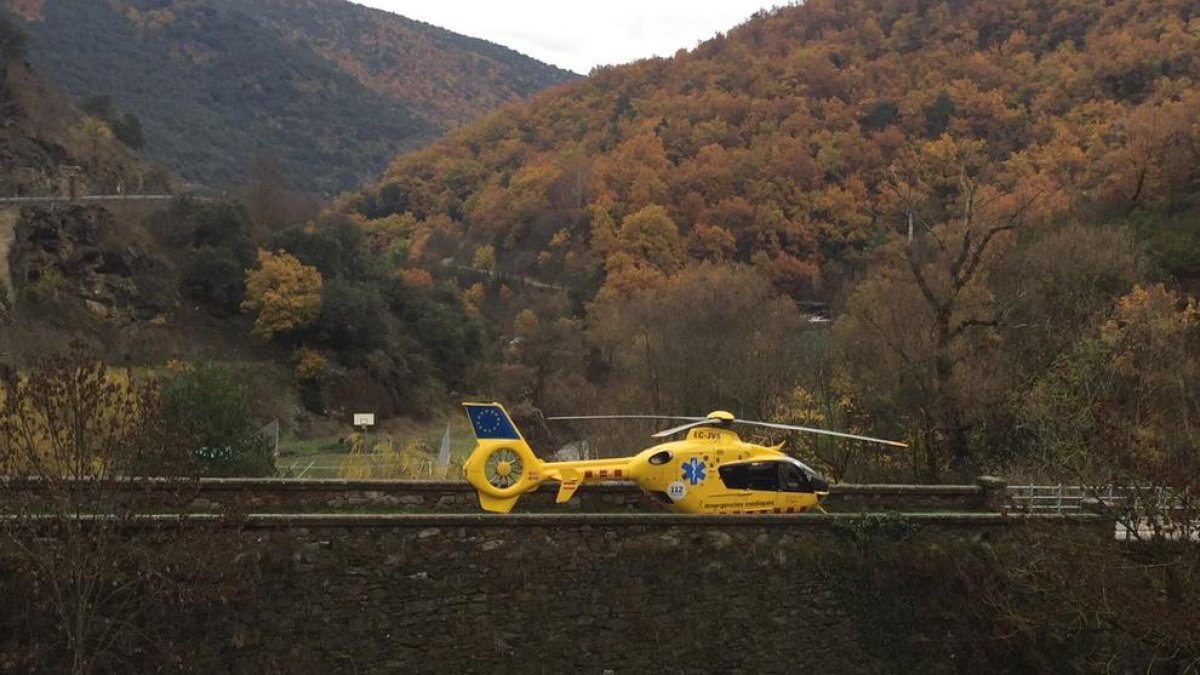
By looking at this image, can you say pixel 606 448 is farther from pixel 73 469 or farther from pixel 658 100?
pixel 658 100

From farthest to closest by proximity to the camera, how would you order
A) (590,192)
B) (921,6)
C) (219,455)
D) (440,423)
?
(921,6)
(590,192)
(440,423)
(219,455)

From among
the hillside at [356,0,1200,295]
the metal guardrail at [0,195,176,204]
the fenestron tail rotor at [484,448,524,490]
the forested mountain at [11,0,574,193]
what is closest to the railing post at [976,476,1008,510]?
the fenestron tail rotor at [484,448,524,490]

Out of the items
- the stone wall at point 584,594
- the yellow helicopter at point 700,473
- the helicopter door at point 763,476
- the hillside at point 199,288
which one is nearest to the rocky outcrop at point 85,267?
the hillside at point 199,288

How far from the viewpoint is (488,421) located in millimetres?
13836

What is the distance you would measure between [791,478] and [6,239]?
111 feet

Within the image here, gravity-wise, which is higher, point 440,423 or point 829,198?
point 829,198

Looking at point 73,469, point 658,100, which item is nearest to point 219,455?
point 73,469

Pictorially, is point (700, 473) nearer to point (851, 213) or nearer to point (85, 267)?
point (85, 267)

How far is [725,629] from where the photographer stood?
13836mm

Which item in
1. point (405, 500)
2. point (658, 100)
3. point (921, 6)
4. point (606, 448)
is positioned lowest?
point (606, 448)

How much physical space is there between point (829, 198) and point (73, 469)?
5960cm

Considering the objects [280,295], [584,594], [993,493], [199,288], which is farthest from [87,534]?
[199,288]

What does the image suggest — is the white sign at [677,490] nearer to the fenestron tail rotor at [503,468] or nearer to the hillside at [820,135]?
the fenestron tail rotor at [503,468]

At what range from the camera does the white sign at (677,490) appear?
14.5 metres
